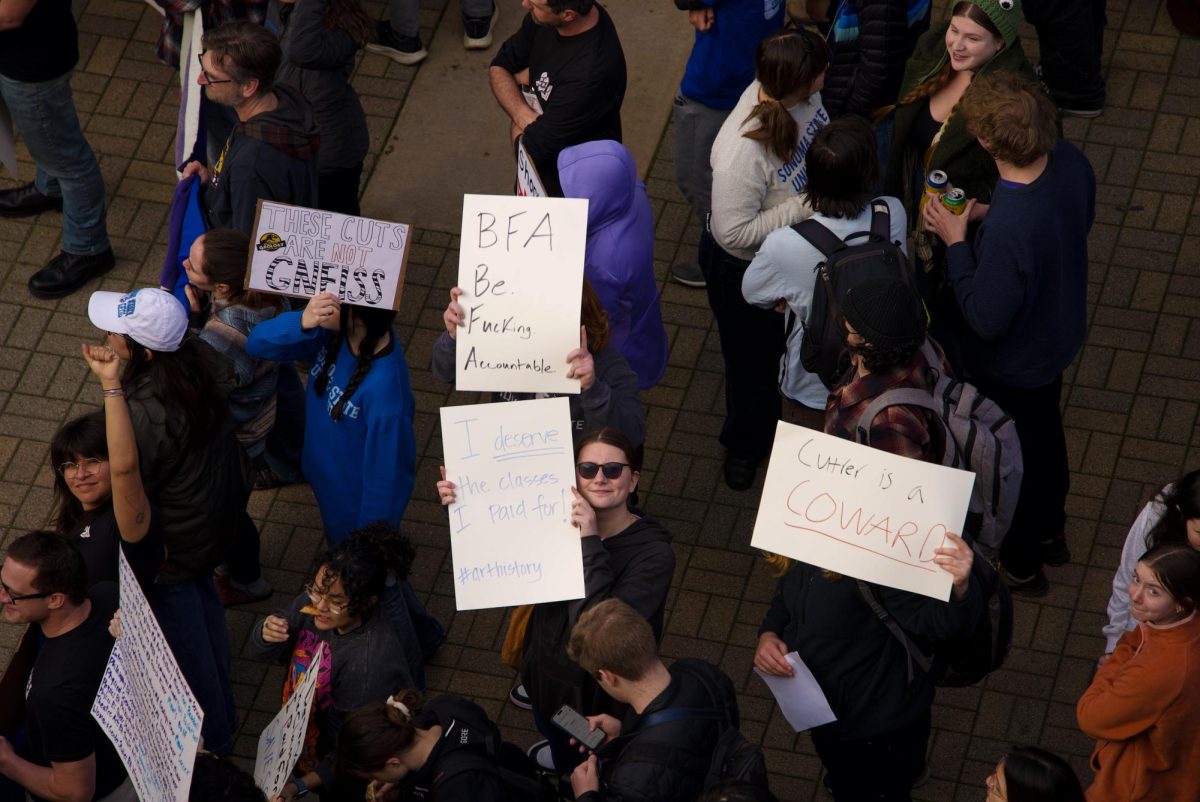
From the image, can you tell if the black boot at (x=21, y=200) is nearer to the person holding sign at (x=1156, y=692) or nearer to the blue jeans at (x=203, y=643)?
the blue jeans at (x=203, y=643)

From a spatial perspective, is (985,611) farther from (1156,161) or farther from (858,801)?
(1156,161)

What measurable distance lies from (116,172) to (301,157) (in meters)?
2.12

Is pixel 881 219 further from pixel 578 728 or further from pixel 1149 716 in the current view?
pixel 578 728

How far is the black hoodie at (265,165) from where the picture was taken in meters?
6.54

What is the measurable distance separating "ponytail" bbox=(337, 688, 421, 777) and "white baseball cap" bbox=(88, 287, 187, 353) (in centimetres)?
150

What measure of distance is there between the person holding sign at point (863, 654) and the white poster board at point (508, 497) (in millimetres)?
735

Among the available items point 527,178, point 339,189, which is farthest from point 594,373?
point 339,189

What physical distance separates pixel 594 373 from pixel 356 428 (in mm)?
969

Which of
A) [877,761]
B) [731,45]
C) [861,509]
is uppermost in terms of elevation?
[861,509]

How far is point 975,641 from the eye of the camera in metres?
4.96

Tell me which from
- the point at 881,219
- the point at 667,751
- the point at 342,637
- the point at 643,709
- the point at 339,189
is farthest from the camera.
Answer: the point at 339,189

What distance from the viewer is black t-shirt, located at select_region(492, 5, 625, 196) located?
22.3 ft

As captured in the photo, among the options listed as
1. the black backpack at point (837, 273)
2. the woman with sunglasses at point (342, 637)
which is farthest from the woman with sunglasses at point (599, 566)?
the black backpack at point (837, 273)

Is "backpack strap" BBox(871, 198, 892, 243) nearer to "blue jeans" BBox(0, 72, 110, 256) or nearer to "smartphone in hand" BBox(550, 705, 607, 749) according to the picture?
"smartphone in hand" BBox(550, 705, 607, 749)
